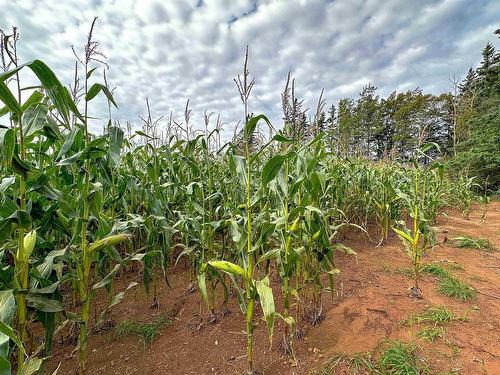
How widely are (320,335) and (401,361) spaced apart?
0.57 metres

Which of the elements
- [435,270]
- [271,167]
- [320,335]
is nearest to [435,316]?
[320,335]

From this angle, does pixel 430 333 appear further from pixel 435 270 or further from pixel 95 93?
pixel 95 93

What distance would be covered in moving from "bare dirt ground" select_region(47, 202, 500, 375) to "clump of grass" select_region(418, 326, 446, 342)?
0.04 meters

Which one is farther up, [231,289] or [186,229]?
[186,229]

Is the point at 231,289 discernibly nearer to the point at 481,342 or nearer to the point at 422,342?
the point at 422,342

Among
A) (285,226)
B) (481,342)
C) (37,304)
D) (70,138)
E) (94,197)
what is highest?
(70,138)

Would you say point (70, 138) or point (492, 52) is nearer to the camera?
point (70, 138)

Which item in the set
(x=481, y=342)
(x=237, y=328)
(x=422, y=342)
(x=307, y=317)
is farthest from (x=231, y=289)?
(x=481, y=342)

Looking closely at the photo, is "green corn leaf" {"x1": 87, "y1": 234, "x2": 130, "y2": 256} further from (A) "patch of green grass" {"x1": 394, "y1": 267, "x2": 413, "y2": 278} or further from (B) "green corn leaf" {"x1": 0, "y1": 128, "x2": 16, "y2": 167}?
(A) "patch of green grass" {"x1": 394, "y1": 267, "x2": 413, "y2": 278}

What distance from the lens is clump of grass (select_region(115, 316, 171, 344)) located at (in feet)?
6.82

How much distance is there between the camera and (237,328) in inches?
84.0

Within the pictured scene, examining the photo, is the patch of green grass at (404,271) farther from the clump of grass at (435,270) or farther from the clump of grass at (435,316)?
the clump of grass at (435,316)

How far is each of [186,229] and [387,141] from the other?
42.8m

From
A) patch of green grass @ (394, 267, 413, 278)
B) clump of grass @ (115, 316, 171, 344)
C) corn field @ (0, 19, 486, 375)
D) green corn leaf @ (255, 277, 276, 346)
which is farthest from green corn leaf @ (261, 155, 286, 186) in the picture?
patch of green grass @ (394, 267, 413, 278)
